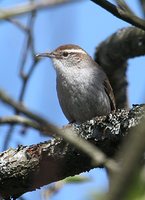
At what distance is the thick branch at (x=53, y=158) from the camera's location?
380cm

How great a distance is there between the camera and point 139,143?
1.37 metres

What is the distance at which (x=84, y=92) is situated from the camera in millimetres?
5914

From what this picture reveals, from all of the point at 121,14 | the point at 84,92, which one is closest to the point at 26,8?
the point at 121,14

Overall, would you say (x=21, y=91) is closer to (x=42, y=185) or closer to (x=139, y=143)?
(x=42, y=185)

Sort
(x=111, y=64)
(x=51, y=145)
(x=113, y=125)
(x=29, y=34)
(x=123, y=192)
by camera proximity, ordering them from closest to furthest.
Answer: (x=123, y=192), (x=113, y=125), (x=51, y=145), (x=29, y=34), (x=111, y=64)

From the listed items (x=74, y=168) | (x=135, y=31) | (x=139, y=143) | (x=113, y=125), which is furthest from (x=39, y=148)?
(x=139, y=143)

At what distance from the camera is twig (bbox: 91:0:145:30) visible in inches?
113

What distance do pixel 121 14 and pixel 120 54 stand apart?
9.70 ft

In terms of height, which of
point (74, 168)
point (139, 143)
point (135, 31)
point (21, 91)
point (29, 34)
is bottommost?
point (139, 143)

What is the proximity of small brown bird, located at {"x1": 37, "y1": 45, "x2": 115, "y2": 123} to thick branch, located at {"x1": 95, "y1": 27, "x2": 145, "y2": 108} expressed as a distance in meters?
0.19

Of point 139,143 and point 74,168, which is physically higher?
point 74,168

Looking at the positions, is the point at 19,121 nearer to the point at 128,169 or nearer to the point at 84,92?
the point at 128,169

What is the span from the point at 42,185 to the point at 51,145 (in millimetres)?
401

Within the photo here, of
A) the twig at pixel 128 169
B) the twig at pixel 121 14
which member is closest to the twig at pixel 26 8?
the twig at pixel 121 14
